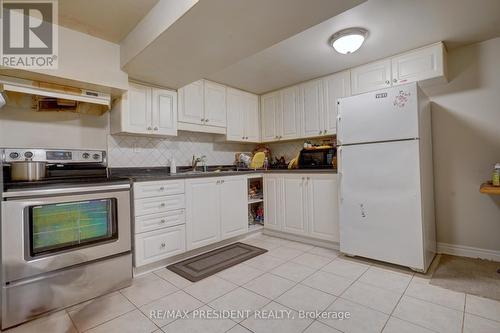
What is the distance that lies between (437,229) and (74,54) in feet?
13.1

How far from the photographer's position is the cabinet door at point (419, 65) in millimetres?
2383

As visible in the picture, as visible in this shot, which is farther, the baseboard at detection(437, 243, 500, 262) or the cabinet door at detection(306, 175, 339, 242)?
the cabinet door at detection(306, 175, 339, 242)

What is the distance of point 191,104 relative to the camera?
3.06 meters

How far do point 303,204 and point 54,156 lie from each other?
2.63 meters

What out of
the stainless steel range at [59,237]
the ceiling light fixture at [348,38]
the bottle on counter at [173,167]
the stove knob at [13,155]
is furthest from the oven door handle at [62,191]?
the ceiling light fixture at [348,38]

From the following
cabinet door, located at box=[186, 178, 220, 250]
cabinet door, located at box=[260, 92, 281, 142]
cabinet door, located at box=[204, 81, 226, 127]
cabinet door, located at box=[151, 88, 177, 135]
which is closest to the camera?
cabinet door, located at box=[186, 178, 220, 250]

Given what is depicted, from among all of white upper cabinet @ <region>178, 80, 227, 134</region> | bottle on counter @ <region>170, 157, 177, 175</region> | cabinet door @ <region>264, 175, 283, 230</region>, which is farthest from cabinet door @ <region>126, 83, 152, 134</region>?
cabinet door @ <region>264, 175, 283, 230</region>

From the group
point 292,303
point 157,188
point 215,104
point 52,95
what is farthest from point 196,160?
point 292,303

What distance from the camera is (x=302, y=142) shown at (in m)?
3.79

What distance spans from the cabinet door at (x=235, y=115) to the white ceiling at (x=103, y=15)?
167cm

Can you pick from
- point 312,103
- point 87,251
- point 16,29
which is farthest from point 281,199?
point 16,29

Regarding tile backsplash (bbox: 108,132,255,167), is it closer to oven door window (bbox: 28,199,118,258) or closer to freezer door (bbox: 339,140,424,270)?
oven door window (bbox: 28,199,118,258)

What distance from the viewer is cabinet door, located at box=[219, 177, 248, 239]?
9.58 feet

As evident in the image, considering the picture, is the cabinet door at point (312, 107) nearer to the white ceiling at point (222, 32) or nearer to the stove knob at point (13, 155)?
the white ceiling at point (222, 32)
